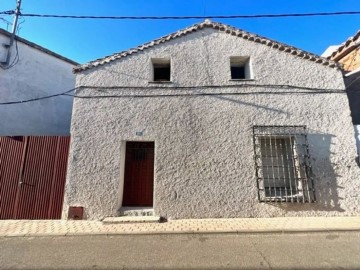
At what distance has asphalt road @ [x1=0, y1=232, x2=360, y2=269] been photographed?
3924mm

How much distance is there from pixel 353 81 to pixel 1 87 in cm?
1276

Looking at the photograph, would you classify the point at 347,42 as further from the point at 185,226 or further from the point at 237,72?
the point at 185,226

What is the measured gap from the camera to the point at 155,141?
722 cm

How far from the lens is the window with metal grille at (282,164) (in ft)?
22.4

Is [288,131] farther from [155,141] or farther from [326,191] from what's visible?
[155,141]

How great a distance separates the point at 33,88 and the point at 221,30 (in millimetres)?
7796

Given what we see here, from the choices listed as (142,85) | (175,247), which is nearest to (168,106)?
(142,85)

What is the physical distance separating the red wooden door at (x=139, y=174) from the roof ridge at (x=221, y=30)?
9.43 ft

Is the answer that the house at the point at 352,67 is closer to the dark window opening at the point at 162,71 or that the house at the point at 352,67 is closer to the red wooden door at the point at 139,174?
the dark window opening at the point at 162,71

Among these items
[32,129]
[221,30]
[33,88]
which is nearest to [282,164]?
[221,30]

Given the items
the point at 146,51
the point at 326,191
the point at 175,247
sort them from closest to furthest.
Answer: the point at 175,247 → the point at 326,191 → the point at 146,51

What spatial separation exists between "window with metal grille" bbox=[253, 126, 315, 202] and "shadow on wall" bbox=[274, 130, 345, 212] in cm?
16

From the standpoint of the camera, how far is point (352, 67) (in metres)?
8.77

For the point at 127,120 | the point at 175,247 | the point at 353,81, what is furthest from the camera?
the point at 353,81
